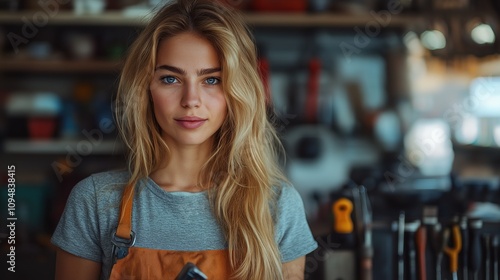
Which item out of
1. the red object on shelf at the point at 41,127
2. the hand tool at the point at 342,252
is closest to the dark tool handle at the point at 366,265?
the hand tool at the point at 342,252

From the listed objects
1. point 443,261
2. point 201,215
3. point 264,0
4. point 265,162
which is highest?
point 264,0

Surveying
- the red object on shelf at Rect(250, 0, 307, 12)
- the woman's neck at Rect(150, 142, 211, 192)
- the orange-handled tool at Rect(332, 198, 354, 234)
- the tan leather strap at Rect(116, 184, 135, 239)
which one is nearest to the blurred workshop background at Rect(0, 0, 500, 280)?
the red object on shelf at Rect(250, 0, 307, 12)

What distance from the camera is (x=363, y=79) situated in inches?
175

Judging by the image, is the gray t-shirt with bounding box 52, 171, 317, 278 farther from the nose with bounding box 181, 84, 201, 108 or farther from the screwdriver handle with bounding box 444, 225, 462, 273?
the screwdriver handle with bounding box 444, 225, 462, 273

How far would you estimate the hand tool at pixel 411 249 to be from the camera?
1931 mm

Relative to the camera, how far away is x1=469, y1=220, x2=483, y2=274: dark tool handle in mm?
1909

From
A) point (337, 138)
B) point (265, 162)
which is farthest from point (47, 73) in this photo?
point (265, 162)

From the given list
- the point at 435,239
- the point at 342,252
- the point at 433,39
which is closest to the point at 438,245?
the point at 435,239

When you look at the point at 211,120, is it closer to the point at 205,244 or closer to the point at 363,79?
the point at 205,244

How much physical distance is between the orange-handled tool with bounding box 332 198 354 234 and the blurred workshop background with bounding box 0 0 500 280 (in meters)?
1.26

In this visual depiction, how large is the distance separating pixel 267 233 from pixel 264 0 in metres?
2.76

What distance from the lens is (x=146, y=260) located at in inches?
59.4

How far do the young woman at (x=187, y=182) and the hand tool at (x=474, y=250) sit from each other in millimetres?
540

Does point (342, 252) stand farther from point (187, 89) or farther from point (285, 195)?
point (187, 89)
